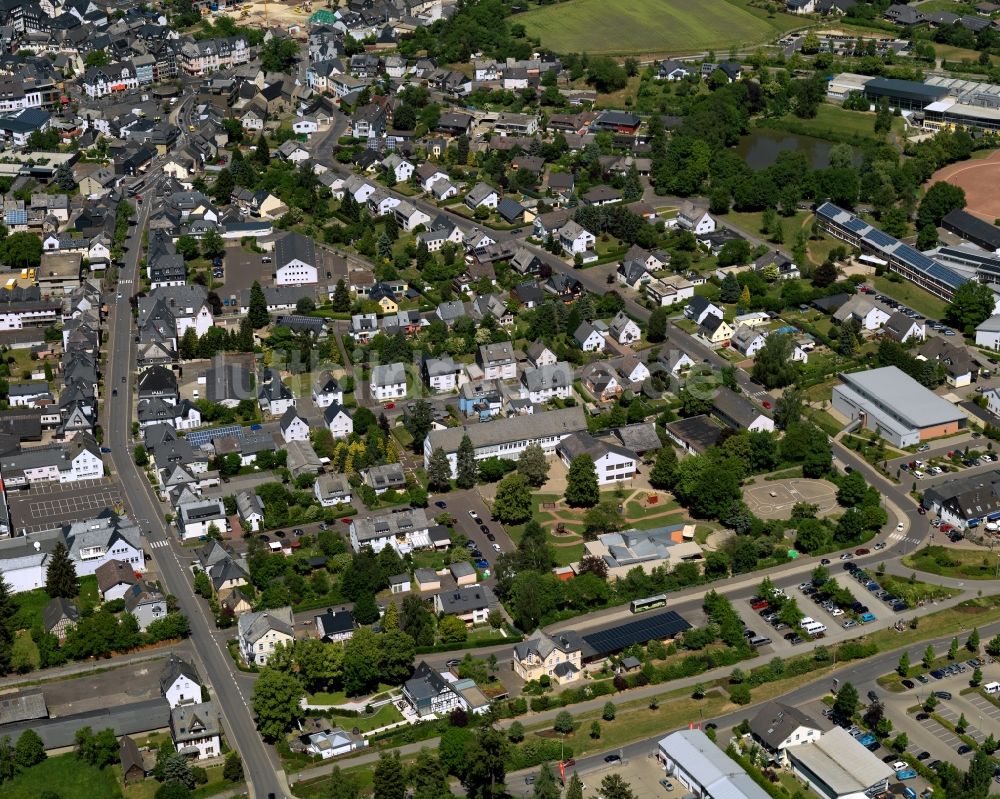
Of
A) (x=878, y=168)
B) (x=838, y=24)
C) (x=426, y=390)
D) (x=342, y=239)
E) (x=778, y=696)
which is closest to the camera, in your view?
(x=778, y=696)

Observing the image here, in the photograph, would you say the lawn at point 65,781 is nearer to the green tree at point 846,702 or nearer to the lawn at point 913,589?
the green tree at point 846,702

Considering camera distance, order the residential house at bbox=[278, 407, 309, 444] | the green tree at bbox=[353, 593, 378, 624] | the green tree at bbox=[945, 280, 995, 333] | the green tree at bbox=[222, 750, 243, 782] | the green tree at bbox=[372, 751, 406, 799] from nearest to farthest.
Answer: the green tree at bbox=[372, 751, 406, 799]
the green tree at bbox=[222, 750, 243, 782]
the green tree at bbox=[353, 593, 378, 624]
the residential house at bbox=[278, 407, 309, 444]
the green tree at bbox=[945, 280, 995, 333]

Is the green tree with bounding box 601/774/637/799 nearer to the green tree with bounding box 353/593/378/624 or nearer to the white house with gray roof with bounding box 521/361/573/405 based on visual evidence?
the green tree with bounding box 353/593/378/624

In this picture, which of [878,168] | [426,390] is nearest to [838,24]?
[878,168]

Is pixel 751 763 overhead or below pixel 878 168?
below

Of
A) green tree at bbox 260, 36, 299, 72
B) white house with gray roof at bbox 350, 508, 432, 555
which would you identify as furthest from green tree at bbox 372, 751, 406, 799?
green tree at bbox 260, 36, 299, 72

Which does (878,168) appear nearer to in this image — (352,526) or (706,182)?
(706,182)
